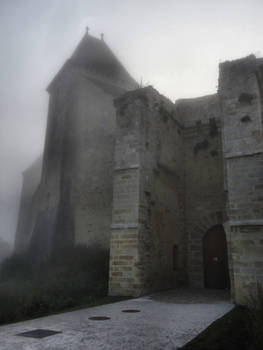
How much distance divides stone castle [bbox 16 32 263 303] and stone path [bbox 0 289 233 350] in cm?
150

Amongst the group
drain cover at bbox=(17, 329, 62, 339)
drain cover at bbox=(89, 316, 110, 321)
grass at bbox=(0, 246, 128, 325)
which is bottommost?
drain cover at bbox=(89, 316, 110, 321)

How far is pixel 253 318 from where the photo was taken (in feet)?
12.5

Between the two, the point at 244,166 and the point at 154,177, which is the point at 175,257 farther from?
the point at 244,166

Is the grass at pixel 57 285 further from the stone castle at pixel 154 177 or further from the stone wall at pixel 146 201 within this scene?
the stone wall at pixel 146 201

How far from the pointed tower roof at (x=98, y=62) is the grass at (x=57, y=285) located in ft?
26.1

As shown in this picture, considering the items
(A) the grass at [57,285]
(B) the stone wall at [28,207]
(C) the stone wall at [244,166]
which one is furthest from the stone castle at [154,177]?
(A) the grass at [57,285]

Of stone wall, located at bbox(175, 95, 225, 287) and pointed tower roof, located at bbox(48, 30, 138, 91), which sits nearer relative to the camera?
stone wall, located at bbox(175, 95, 225, 287)

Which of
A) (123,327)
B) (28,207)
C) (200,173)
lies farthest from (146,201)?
(28,207)

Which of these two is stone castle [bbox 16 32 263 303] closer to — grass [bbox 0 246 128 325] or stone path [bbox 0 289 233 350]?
grass [bbox 0 246 128 325]

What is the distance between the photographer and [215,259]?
10.3 m

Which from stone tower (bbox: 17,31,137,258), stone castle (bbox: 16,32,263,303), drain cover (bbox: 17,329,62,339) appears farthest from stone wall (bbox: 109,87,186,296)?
drain cover (bbox: 17,329,62,339)

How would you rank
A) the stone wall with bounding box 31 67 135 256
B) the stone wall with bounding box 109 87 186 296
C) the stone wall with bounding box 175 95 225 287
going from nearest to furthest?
the stone wall with bounding box 109 87 186 296
the stone wall with bounding box 175 95 225 287
the stone wall with bounding box 31 67 135 256

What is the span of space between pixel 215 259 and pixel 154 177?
3434mm

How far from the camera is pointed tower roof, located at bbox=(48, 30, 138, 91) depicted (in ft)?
47.8
